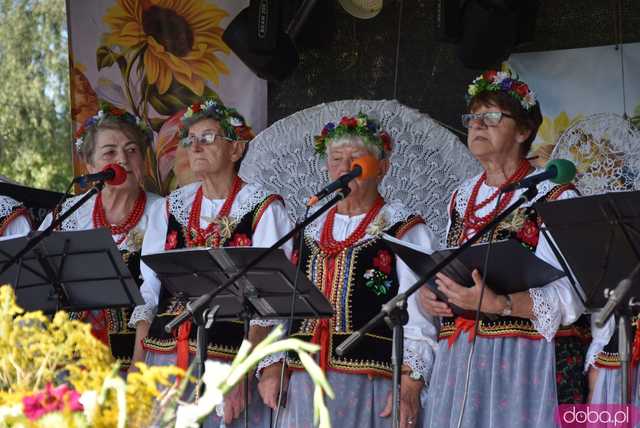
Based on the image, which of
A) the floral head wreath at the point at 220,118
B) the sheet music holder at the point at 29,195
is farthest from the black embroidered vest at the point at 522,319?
the sheet music holder at the point at 29,195

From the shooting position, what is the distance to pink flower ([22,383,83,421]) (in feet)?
5.74

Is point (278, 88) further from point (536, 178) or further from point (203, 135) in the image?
point (536, 178)

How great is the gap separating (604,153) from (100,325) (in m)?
2.20

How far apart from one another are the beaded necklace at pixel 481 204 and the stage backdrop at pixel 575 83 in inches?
38.5

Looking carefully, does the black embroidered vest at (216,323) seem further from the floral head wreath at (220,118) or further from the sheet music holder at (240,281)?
the sheet music holder at (240,281)

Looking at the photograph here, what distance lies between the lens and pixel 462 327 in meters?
4.13

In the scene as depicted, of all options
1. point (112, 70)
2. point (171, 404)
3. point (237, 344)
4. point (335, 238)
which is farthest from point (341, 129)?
point (171, 404)

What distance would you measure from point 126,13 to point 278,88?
3.08 ft

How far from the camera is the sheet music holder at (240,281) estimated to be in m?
3.75

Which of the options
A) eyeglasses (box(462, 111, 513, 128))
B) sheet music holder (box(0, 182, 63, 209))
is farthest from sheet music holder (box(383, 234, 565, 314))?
sheet music holder (box(0, 182, 63, 209))

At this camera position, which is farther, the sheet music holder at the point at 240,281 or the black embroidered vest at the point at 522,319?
the black embroidered vest at the point at 522,319

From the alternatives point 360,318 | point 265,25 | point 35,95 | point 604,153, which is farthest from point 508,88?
point 35,95

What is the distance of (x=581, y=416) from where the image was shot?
3998mm

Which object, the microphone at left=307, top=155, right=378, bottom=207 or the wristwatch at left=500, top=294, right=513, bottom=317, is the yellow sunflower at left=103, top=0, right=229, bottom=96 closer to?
the microphone at left=307, top=155, right=378, bottom=207
